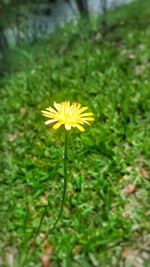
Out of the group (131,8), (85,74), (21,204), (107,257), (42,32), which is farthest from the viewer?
(131,8)

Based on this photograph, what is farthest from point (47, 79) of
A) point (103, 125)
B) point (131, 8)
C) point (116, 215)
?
point (131, 8)

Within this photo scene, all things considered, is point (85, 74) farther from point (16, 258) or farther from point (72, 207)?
point (16, 258)

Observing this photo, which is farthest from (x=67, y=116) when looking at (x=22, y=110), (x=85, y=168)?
(x=22, y=110)

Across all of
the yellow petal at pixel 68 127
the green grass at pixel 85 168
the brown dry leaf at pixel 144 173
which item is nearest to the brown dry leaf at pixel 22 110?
the green grass at pixel 85 168

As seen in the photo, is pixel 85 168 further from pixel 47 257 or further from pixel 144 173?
pixel 47 257

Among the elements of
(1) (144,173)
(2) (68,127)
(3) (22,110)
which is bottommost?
(2) (68,127)

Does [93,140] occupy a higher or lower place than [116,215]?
higher

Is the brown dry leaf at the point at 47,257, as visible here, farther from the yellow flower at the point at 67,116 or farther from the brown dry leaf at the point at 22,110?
the brown dry leaf at the point at 22,110

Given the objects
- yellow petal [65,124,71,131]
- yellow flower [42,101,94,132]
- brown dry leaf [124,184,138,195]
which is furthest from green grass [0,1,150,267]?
yellow petal [65,124,71,131]
